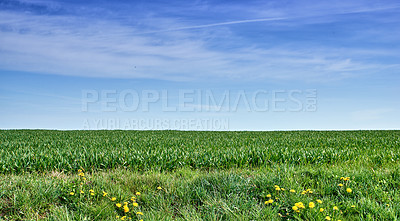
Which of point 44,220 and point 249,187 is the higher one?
point 249,187

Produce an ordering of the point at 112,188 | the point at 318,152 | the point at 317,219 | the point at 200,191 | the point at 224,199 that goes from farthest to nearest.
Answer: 1. the point at 318,152
2. the point at 112,188
3. the point at 200,191
4. the point at 224,199
5. the point at 317,219

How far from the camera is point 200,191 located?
516 cm

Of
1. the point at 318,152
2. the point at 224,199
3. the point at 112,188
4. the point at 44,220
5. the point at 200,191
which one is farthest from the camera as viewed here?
the point at 318,152

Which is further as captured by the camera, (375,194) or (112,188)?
(112,188)

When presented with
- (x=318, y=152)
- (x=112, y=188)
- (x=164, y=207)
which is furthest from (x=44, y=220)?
(x=318, y=152)

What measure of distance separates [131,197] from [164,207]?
2.76ft

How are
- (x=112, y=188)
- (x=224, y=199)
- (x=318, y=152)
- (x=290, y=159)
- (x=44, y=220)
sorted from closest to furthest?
(x=44, y=220) < (x=224, y=199) < (x=112, y=188) < (x=290, y=159) < (x=318, y=152)

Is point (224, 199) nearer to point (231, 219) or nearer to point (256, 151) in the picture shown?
point (231, 219)

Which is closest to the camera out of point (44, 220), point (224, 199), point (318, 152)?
point (44, 220)

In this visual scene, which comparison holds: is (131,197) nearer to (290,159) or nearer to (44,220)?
(44,220)

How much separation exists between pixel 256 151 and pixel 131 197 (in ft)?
18.6

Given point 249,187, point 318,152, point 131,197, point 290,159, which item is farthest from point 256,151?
point 131,197

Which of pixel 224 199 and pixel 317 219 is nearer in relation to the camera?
pixel 317 219

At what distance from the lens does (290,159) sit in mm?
9555
